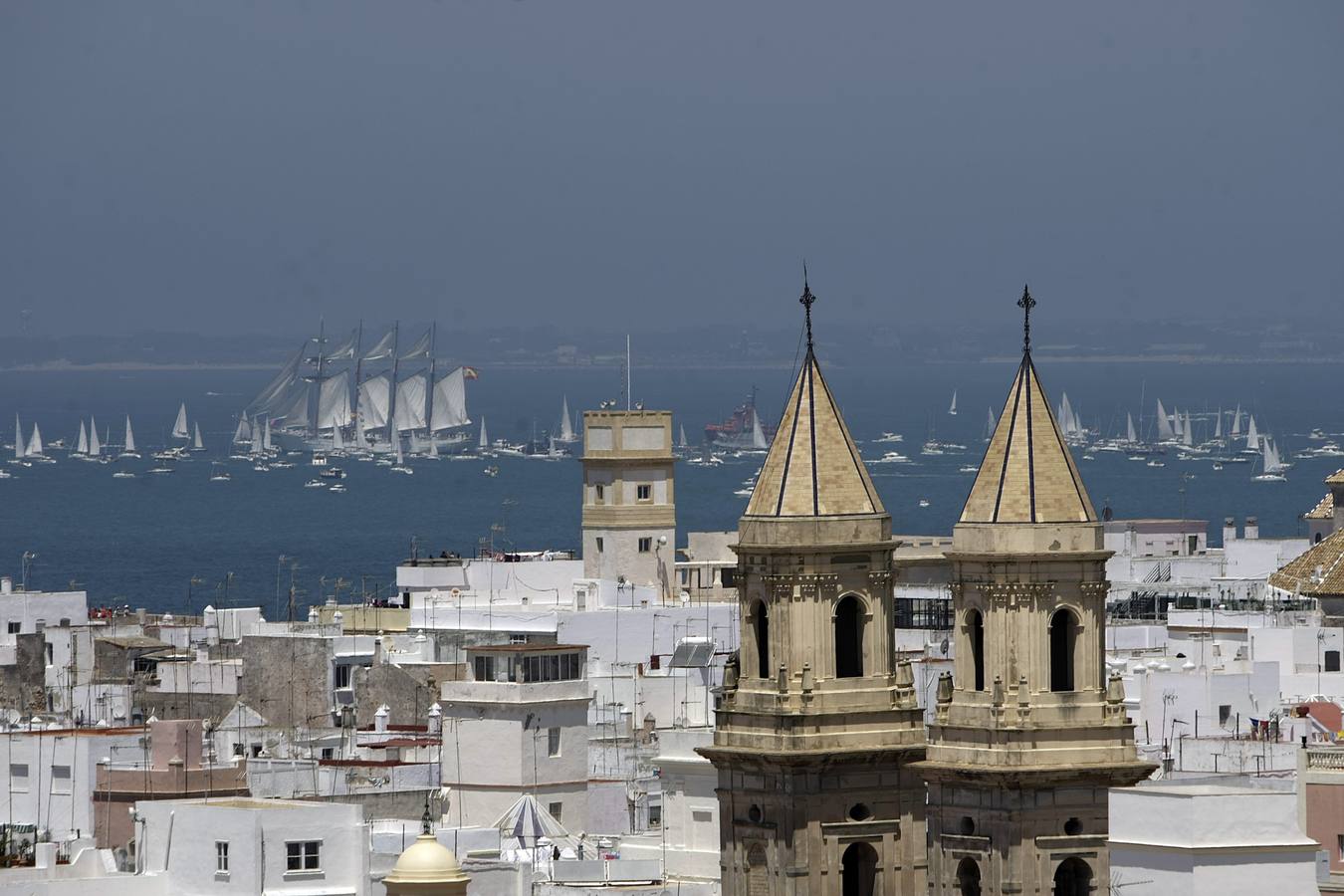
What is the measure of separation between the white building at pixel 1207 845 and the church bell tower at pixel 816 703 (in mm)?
7203

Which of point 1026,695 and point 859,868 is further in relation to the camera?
point 859,868

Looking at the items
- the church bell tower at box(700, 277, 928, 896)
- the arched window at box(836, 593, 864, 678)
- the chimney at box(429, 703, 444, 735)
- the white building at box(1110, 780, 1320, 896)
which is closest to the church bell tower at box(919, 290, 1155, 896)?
the church bell tower at box(700, 277, 928, 896)

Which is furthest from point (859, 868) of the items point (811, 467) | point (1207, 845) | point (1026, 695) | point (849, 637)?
point (1207, 845)

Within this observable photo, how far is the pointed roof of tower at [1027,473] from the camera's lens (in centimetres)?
3744

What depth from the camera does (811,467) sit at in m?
38.9

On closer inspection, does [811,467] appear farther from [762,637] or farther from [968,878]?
[968,878]

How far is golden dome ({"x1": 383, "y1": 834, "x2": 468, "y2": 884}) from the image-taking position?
1586 inches

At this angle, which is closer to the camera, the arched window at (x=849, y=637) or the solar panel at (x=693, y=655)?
the arched window at (x=849, y=637)

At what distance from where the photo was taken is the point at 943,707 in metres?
37.6

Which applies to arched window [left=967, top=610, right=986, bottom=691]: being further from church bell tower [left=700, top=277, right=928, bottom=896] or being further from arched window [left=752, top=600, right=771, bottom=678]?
arched window [left=752, top=600, right=771, bottom=678]

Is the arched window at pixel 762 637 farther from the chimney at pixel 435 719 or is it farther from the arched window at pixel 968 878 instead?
the chimney at pixel 435 719

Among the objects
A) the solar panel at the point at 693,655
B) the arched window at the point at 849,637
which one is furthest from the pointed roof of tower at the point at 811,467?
the solar panel at the point at 693,655

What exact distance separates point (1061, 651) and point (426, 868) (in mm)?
6532

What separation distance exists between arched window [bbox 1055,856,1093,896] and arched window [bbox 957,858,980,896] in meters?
0.68
